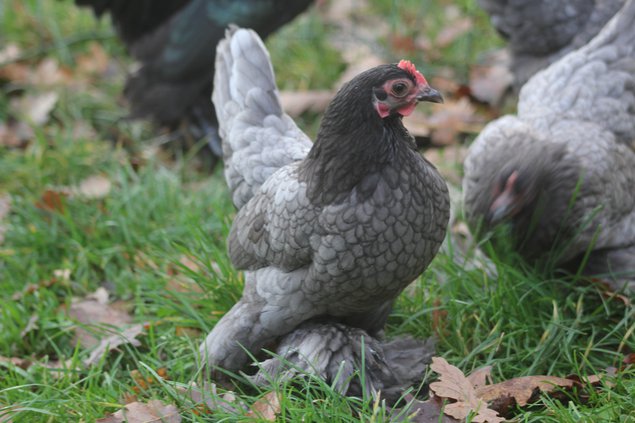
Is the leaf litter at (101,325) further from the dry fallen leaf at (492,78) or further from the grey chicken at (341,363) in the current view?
the dry fallen leaf at (492,78)

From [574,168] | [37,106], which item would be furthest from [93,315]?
[37,106]

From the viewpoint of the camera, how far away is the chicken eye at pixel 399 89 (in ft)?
8.00

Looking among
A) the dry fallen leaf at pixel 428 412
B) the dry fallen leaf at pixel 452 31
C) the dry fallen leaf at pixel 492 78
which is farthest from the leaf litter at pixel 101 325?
the dry fallen leaf at pixel 452 31

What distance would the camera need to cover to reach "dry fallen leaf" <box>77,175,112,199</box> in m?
4.29

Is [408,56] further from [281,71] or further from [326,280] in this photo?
[326,280]

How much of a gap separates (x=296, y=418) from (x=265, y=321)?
0.36 metres

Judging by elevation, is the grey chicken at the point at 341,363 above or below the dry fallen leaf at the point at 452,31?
below

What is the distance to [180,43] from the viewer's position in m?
4.52

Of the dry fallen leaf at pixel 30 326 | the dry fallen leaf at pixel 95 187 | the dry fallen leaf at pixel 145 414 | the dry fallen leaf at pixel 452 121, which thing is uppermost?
the dry fallen leaf at pixel 452 121

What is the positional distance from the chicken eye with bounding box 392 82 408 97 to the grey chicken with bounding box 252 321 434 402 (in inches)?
31.6

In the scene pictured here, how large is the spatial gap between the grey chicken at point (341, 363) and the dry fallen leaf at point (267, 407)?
0.06m

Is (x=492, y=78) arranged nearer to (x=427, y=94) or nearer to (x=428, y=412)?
(x=427, y=94)

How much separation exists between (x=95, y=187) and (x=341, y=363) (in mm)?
2182

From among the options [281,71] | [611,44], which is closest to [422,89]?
[611,44]
